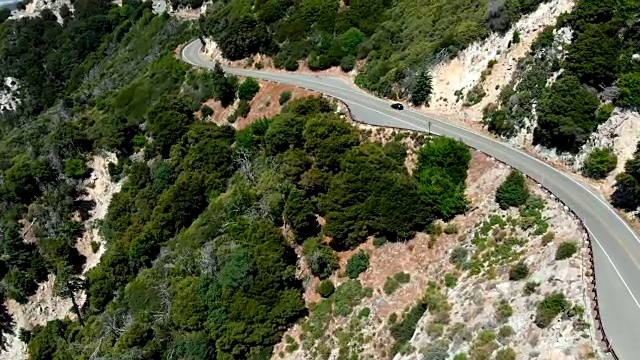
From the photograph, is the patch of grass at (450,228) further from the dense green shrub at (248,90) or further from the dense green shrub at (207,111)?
the dense green shrub at (207,111)

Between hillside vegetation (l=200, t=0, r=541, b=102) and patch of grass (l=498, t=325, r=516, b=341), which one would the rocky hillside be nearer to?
patch of grass (l=498, t=325, r=516, b=341)

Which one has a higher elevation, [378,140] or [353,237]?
[378,140]

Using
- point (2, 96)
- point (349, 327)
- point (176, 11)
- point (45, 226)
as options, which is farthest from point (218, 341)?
point (2, 96)

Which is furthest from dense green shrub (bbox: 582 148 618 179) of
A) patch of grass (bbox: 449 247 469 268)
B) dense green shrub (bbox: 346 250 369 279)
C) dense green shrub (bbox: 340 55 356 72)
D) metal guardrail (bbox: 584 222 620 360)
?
dense green shrub (bbox: 340 55 356 72)

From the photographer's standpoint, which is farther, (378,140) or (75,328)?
(75,328)

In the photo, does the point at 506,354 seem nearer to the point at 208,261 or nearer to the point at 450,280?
the point at 450,280

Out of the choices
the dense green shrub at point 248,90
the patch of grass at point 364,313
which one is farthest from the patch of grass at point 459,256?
the dense green shrub at point 248,90

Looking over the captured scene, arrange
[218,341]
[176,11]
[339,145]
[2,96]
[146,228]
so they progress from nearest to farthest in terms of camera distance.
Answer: [218,341] → [339,145] → [146,228] → [176,11] → [2,96]

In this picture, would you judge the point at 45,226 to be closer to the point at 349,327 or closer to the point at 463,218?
the point at 349,327
